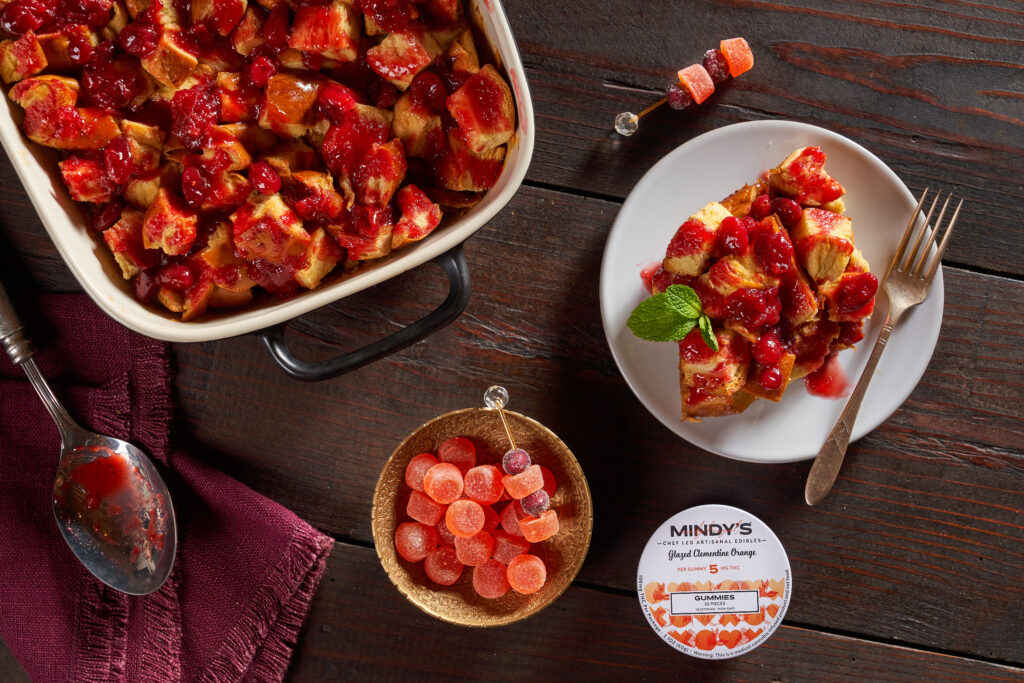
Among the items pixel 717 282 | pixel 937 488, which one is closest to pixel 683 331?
pixel 717 282

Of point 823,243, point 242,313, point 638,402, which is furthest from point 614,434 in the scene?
point 242,313

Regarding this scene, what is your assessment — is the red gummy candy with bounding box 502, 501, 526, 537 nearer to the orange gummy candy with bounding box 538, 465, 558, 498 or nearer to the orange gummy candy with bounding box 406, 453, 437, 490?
the orange gummy candy with bounding box 538, 465, 558, 498

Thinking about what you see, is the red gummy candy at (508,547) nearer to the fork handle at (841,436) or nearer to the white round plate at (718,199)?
the white round plate at (718,199)

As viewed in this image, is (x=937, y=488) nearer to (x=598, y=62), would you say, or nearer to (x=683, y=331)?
(x=683, y=331)

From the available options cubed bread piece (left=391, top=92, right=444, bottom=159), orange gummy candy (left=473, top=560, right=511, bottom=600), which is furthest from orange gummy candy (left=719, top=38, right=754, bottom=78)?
orange gummy candy (left=473, top=560, right=511, bottom=600)

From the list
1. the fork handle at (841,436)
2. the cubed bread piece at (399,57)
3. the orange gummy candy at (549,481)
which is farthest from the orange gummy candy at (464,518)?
the cubed bread piece at (399,57)

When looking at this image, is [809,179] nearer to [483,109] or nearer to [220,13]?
[483,109]
